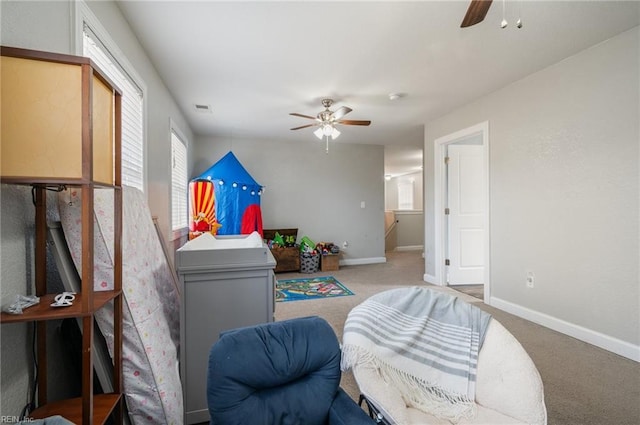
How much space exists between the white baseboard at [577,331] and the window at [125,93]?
12.5ft

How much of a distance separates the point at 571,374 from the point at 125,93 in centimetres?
370

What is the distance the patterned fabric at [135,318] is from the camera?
1.16 metres

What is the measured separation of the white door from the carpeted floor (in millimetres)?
762

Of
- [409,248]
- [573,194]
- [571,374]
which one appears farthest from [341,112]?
[409,248]

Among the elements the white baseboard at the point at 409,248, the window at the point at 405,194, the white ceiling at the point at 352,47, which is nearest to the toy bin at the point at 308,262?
the white ceiling at the point at 352,47

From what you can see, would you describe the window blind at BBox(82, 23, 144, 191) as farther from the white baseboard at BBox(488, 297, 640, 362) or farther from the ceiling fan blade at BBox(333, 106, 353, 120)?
the white baseboard at BBox(488, 297, 640, 362)

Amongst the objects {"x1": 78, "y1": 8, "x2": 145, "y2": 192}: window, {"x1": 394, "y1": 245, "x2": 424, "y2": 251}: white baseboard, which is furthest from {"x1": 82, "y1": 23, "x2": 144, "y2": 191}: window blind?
{"x1": 394, "y1": 245, "x2": 424, "y2": 251}: white baseboard

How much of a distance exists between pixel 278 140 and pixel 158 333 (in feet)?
14.2

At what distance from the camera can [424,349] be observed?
1.22 m

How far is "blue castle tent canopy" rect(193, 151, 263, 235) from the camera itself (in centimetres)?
399

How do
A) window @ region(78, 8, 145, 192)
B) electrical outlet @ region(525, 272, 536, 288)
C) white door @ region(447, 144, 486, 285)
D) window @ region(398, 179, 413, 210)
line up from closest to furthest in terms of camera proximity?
1. window @ region(78, 8, 145, 192)
2. electrical outlet @ region(525, 272, 536, 288)
3. white door @ region(447, 144, 486, 285)
4. window @ region(398, 179, 413, 210)

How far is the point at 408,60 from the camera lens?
2.39m

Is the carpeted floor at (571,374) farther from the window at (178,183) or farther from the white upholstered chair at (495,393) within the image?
the window at (178,183)

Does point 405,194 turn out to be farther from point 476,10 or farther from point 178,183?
point 476,10
